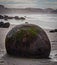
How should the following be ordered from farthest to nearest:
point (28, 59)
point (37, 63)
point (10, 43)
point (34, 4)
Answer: point (34, 4)
point (10, 43)
point (28, 59)
point (37, 63)

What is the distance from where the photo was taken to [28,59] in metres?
7.49

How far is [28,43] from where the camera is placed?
7777 millimetres

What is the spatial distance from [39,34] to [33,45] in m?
0.39

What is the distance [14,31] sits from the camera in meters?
8.12

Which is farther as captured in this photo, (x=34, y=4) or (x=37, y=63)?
(x=34, y=4)

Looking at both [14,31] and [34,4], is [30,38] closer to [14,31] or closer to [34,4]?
[14,31]

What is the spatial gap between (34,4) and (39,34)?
11.8 meters

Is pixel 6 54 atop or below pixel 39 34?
below

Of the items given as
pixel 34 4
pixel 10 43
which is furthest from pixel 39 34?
pixel 34 4

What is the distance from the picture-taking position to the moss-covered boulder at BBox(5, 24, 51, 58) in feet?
25.5

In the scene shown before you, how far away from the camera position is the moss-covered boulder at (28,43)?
7.77 metres

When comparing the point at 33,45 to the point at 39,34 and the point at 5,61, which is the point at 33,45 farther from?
the point at 5,61

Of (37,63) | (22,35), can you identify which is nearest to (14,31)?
(22,35)

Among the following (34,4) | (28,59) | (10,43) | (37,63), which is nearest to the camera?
(37,63)
